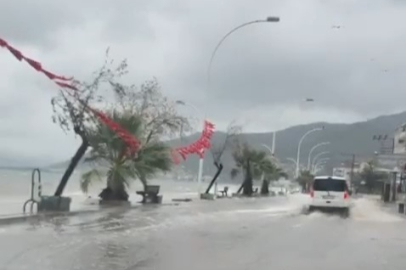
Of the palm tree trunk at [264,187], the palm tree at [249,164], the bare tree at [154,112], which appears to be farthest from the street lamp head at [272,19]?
the palm tree trunk at [264,187]

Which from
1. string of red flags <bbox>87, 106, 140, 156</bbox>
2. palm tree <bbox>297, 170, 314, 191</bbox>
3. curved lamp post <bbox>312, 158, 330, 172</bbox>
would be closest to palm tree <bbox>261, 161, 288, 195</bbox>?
palm tree <bbox>297, 170, 314, 191</bbox>

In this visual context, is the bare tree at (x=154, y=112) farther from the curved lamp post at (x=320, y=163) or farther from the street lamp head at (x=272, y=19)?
the curved lamp post at (x=320, y=163)

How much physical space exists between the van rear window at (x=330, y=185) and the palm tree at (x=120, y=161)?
787 cm

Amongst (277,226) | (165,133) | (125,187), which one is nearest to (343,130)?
(165,133)

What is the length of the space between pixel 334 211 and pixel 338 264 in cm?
2699

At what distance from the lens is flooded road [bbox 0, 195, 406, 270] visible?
1566 cm

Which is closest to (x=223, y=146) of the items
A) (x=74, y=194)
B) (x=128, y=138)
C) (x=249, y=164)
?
(x=249, y=164)

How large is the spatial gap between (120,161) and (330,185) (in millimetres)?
10854

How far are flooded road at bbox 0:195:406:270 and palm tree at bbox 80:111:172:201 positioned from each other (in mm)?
10479

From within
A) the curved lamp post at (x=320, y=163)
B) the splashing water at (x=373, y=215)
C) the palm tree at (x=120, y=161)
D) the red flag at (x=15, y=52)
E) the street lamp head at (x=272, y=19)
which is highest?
the street lamp head at (x=272, y=19)

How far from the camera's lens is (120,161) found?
4053 centimetres

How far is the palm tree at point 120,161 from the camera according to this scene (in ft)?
132

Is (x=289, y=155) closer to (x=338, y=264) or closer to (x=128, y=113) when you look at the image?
(x=128, y=113)

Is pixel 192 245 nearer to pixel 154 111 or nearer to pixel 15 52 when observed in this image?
pixel 15 52
